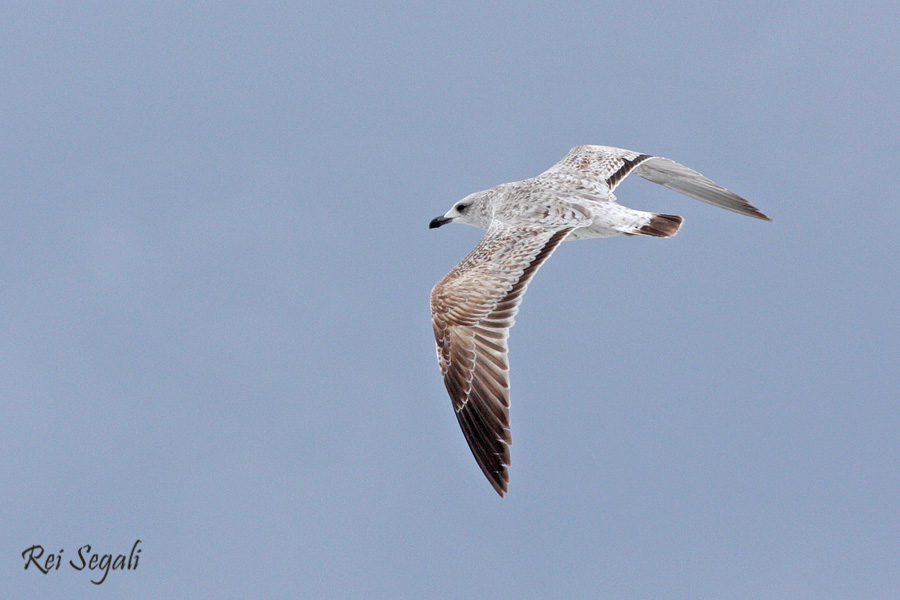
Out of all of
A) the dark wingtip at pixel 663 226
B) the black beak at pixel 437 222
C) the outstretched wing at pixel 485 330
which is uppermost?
the black beak at pixel 437 222

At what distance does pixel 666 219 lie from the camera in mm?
13391

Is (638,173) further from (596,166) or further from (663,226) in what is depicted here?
(663,226)

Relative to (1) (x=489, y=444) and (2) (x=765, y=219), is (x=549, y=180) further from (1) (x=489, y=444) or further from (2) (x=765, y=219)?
(1) (x=489, y=444)

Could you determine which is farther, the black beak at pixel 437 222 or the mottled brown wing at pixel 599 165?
the black beak at pixel 437 222

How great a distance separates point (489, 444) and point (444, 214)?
6.00 metres

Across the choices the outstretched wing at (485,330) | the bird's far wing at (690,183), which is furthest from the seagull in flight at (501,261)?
the bird's far wing at (690,183)

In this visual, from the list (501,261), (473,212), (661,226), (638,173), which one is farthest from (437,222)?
(661,226)

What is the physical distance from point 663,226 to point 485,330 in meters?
3.19

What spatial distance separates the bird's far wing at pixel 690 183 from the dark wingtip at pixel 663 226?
3492 millimetres

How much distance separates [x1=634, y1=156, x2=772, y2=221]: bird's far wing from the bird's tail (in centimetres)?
348

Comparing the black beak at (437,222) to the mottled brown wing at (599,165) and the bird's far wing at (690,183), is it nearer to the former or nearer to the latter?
the mottled brown wing at (599,165)

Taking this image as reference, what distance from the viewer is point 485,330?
11.6 metres

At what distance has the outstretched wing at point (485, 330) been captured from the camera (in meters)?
11.1

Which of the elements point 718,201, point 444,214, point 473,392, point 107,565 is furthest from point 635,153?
point 107,565
